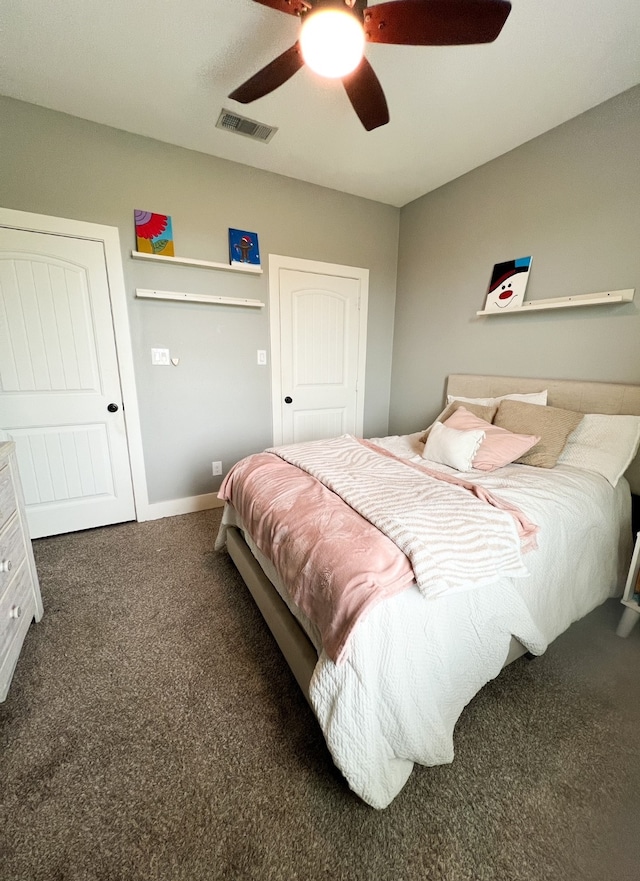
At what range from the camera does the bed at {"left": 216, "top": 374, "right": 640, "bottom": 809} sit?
92 cm

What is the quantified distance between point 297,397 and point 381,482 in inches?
69.3

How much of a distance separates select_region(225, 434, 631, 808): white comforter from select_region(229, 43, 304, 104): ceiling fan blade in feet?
6.58

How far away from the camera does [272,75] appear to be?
1398 mm

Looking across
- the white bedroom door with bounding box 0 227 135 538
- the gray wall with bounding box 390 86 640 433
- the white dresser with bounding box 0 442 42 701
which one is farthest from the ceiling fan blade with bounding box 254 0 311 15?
the white dresser with bounding box 0 442 42 701

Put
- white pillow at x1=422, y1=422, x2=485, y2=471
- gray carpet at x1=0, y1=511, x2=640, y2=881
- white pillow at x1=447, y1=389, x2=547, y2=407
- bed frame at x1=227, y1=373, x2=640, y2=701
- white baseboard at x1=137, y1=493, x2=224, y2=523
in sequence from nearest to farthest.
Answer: gray carpet at x1=0, y1=511, x2=640, y2=881
bed frame at x1=227, y1=373, x2=640, y2=701
white pillow at x1=422, y1=422, x2=485, y2=471
white pillow at x1=447, y1=389, x2=547, y2=407
white baseboard at x1=137, y1=493, x2=224, y2=523

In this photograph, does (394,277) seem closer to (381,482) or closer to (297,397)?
(297,397)

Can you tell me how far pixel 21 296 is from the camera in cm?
210

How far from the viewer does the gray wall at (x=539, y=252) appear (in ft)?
6.15

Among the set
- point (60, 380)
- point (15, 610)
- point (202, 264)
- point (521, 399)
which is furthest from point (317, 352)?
point (15, 610)

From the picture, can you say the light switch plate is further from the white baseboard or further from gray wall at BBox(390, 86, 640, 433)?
gray wall at BBox(390, 86, 640, 433)

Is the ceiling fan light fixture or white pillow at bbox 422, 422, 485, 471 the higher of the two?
the ceiling fan light fixture

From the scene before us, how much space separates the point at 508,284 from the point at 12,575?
10.8ft

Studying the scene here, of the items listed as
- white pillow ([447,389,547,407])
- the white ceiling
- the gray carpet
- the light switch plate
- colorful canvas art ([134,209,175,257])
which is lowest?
the gray carpet

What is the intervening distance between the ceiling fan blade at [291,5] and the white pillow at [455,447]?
1.84 metres
